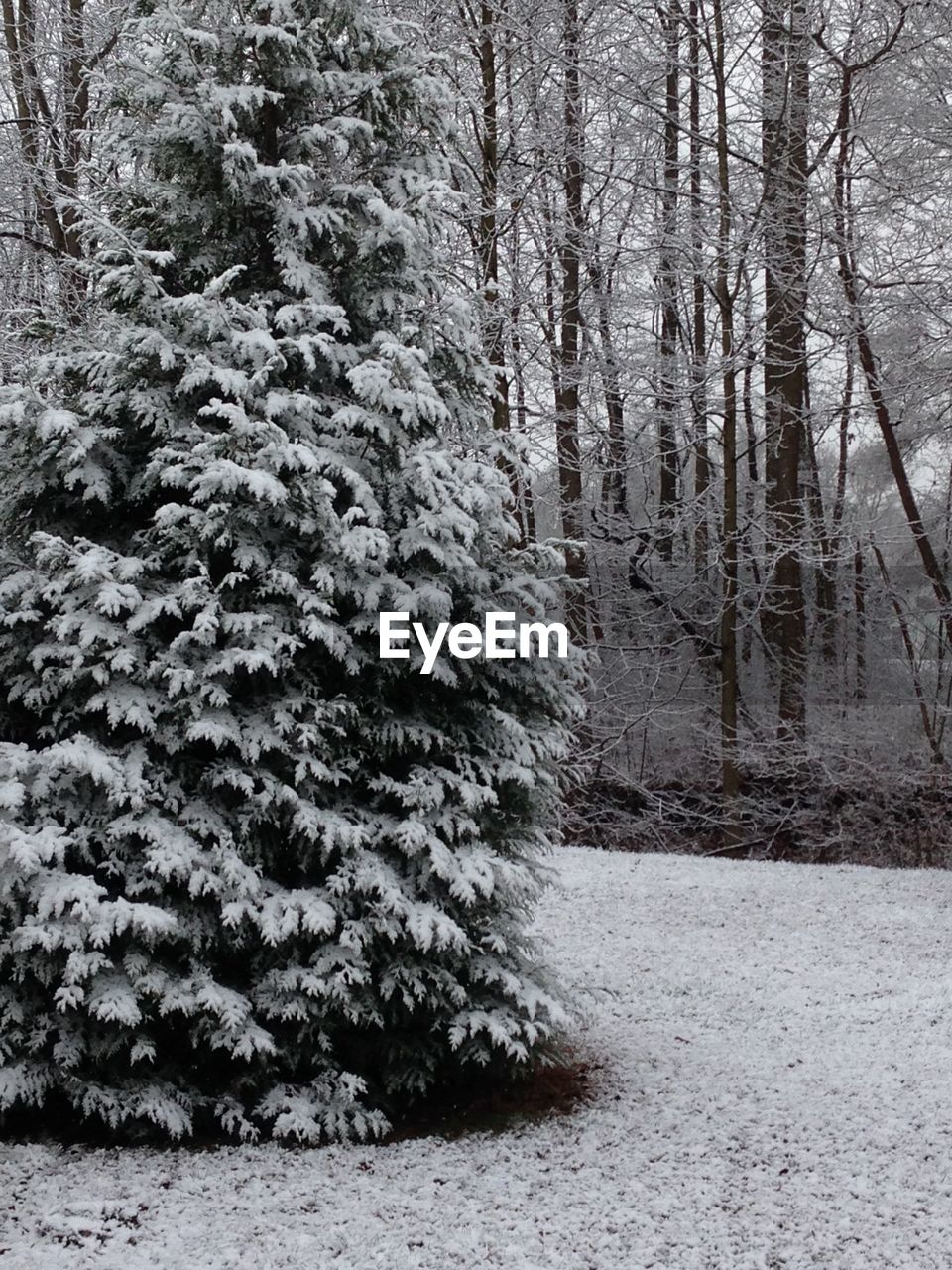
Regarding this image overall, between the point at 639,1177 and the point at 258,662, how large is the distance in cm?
244

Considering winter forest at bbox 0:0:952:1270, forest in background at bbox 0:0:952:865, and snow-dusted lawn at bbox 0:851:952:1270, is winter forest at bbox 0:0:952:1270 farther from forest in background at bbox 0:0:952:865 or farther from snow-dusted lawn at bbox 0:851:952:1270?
forest in background at bbox 0:0:952:865

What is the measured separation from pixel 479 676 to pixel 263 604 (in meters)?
0.98

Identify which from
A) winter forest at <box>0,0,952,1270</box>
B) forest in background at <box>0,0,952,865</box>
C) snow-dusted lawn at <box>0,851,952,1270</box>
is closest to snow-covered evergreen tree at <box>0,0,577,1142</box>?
winter forest at <box>0,0,952,1270</box>

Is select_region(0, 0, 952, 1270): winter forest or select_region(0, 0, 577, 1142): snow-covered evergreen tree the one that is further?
select_region(0, 0, 577, 1142): snow-covered evergreen tree

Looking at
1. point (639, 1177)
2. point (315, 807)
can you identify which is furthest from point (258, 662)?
point (639, 1177)

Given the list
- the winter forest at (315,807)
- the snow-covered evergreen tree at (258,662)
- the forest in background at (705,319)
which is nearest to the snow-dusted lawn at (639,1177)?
the winter forest at (315,807)

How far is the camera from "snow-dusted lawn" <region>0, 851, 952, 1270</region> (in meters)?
3.95

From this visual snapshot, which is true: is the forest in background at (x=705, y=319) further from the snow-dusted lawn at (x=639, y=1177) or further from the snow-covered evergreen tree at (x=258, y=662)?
the snow-covered evergreen tree at (x=258, y=662)

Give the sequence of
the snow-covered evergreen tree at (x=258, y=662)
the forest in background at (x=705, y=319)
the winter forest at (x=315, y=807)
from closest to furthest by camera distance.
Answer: the winter forest at (x=315, y=807) → the snow-covered evergreen tree at (x=258, y=662) → the forest in background at (x=705, y=319)

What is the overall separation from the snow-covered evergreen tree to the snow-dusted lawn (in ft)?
1.08

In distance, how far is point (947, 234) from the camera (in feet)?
35.3

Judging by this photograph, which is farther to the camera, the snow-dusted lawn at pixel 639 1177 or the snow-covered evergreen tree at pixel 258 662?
the snow-covered evergreen tree at pixel 258 662

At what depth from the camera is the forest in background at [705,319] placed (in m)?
11.5

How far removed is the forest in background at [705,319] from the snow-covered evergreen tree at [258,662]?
569 cm
